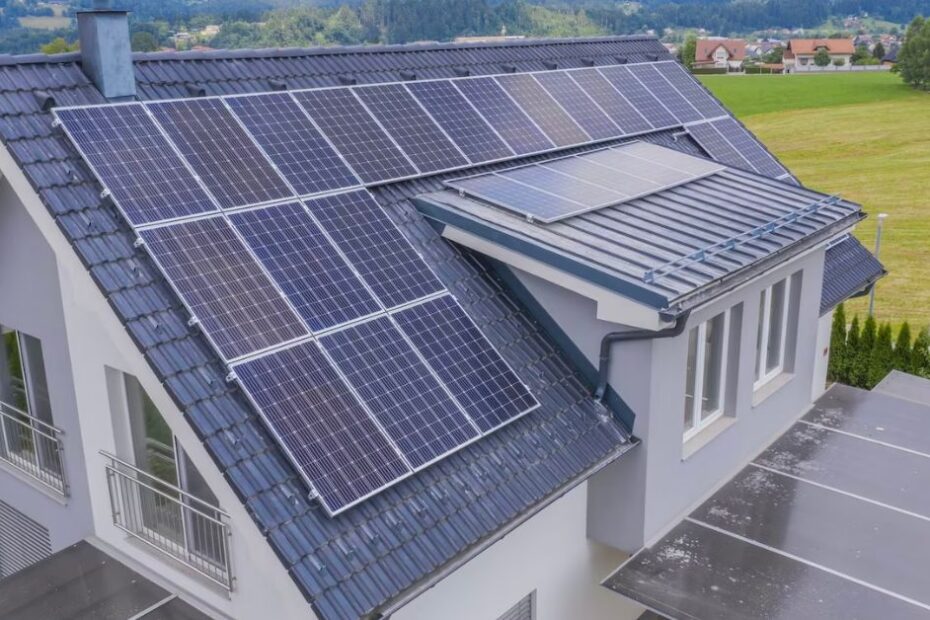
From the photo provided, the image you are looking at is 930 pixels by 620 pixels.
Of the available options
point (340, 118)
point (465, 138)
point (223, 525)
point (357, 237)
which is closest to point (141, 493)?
point (223, 525)

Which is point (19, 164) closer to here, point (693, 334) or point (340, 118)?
point (340, 118)

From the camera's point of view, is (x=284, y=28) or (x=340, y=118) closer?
(x=340, y=118)

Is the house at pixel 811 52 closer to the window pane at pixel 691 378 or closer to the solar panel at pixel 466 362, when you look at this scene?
the window pane at pixel 691 378

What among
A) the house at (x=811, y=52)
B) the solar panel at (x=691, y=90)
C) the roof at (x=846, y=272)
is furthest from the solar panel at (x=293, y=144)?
the house at (x=811, y=52)

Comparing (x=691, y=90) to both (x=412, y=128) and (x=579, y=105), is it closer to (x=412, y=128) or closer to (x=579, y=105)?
(x=579, y=105)

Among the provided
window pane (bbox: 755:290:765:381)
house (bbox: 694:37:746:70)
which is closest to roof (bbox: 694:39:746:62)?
house (bbox: 694:37:746:70)

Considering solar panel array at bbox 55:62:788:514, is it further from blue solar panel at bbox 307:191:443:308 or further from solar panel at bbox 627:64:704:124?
solar panel at bbox 627:64:704:124

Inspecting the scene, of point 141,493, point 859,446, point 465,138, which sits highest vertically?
point 465,138
